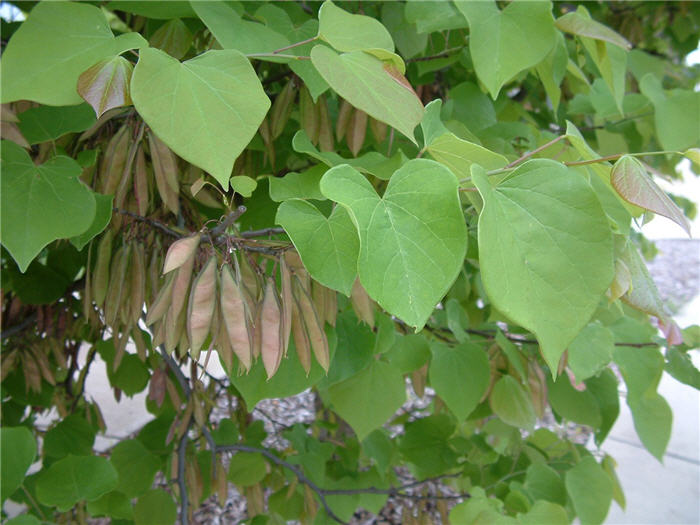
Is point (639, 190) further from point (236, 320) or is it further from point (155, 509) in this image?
point (155, 509)

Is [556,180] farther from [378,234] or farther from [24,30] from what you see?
[24,30]

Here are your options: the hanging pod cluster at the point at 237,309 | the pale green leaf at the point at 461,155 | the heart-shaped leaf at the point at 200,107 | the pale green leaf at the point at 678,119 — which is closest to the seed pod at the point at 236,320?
the hanging pod cluster at the point at 237,309

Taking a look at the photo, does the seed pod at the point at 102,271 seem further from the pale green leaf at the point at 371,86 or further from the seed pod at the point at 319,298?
the pale green leaf at the point at 371,86

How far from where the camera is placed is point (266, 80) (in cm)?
90

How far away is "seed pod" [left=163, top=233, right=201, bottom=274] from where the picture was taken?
0.46 meters

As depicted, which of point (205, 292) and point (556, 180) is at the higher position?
point (556, 180)

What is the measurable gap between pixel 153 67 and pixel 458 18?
0.51 meters

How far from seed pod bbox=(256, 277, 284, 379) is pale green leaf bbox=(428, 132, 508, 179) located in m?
0.20

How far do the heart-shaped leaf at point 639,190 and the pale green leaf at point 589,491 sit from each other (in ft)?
2.30

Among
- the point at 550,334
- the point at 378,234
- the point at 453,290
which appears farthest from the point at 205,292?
the point at 453,290

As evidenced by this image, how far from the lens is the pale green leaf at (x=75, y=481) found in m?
0.82

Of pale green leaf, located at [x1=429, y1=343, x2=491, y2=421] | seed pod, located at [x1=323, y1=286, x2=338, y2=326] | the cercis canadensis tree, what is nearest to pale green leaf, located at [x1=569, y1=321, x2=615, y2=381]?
the cercis canadensis tree

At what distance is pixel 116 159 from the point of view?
68 centimetres

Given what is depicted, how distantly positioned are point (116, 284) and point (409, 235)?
433 mm
